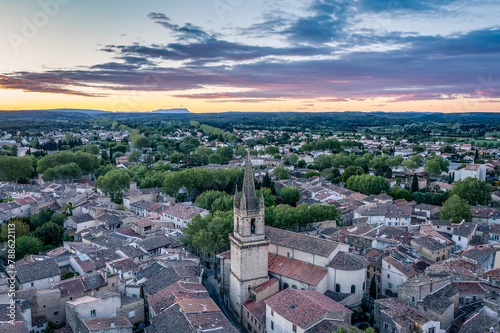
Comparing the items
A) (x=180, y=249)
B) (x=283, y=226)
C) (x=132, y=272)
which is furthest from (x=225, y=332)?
(x=283, y=226)

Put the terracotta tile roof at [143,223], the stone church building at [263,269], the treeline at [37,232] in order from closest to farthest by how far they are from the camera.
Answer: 1. the stone church building at [263,269]
2. the treeline at [37,232]
3. the terracotta tile roof at [143,223]

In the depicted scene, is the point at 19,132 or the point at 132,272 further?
the point at 19,132

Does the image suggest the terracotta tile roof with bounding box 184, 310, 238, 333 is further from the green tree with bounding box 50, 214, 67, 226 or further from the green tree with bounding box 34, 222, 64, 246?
the green tree with bounding box 50, 214, 67, 226

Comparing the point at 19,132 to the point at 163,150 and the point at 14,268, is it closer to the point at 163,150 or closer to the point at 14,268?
the point at 163,150

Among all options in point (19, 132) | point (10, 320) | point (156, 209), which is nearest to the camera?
point (10, 320)

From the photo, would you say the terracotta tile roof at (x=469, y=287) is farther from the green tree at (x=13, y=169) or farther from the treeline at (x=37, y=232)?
the green tree at (x=13, y=169)

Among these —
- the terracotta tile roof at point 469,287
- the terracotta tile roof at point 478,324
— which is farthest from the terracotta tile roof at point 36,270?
the terracotta tile roof at point 469,287
